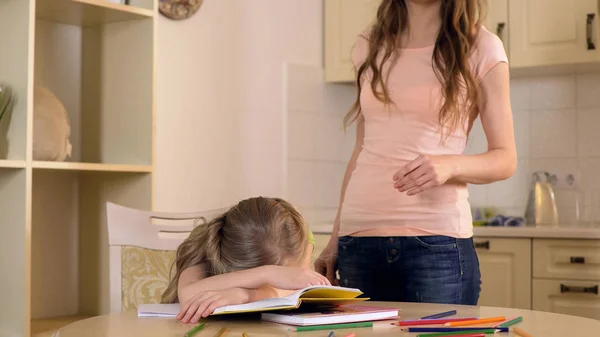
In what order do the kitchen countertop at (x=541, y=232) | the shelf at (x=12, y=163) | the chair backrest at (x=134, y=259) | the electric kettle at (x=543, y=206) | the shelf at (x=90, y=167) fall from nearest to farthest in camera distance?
the chair backrest at (x=134, y=259)
the shelf at (x=12, y=163)
the shelf at (x=90, y=167)
the kitchen countertop at (x=541, y=232)
the electric kettle at (x=543, y=206)

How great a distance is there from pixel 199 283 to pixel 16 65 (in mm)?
1125

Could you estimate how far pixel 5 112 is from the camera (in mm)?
2225

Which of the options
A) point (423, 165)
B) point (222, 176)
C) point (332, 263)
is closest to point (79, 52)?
point (222, 176)

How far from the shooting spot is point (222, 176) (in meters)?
3.26

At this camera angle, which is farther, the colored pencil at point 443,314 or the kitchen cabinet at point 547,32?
the kitchen cabinet at point 547,32

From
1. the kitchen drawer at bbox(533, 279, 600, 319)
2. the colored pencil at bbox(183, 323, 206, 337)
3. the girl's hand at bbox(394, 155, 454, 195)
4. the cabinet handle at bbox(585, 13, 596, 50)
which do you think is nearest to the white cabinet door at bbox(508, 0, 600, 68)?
the cabinet handle at bbox(585, 13, 596, 50)

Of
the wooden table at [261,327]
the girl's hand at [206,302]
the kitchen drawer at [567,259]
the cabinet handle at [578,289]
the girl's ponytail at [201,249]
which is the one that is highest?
the girl's ponytail at [201,249]

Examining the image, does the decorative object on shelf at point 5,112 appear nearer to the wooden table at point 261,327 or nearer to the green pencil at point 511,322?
the wooden table at point 261,327

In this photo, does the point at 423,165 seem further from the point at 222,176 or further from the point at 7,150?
the point at 222,176

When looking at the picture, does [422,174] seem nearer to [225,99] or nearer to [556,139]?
[225,99]

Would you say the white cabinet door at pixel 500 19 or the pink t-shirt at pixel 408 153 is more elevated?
the white cabinet door at pixel 500 19

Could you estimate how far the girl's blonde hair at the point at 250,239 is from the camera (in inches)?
57.4

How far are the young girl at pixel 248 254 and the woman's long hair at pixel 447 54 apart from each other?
17.4 inches

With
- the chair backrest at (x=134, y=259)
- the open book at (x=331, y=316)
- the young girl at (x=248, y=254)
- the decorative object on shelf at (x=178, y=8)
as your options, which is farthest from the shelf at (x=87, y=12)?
the open book at (x=331, y=316)
